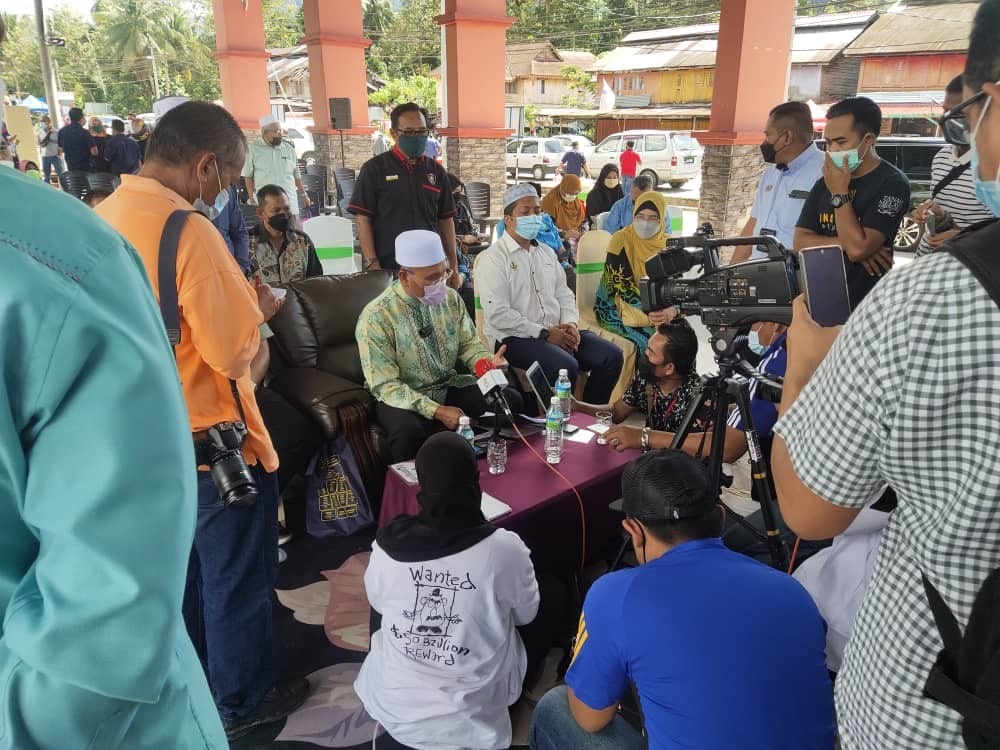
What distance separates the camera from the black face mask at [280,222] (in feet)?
13.5

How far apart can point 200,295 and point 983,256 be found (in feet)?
4.71

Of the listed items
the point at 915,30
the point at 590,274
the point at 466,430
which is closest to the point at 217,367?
the point at 466,430

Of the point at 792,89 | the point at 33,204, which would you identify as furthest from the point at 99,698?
the point at 792,89

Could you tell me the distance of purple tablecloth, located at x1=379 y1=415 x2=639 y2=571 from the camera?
242cm

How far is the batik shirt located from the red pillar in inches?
452

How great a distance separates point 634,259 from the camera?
14.7ft

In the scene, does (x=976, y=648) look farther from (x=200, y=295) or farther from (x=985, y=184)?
(x=200, y=295)

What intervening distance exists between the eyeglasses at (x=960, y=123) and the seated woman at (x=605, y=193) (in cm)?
683

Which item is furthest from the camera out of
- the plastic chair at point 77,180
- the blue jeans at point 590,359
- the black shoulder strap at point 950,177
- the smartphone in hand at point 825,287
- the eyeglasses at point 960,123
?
the plastic chair at point 77,180

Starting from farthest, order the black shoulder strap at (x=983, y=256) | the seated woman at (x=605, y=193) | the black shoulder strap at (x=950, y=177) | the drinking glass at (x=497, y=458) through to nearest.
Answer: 1. the seated woman at (x=605, y=193)
2. the black shoulder strap at (x=950, y=177)
3. the drinking glass at (x=497, y=458)
4. the black shoulder strap at (x=983, y=256)

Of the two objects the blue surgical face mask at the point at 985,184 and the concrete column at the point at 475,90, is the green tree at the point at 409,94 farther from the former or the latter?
the blue surgical face mask at the point at 985,184

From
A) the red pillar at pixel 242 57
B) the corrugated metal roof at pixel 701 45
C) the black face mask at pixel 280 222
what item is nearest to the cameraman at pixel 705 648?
the black face mask at pixel 280 222

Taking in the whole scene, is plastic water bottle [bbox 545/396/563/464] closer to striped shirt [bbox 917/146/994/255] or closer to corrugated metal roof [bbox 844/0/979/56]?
striped shirt [bbox 917/146/994/255]

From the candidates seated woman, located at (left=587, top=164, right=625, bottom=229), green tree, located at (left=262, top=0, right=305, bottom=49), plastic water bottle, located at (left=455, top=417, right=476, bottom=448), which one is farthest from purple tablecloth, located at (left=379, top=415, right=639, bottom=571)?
green tree, located at (left=262, top=0, right=305, bottom=49)
